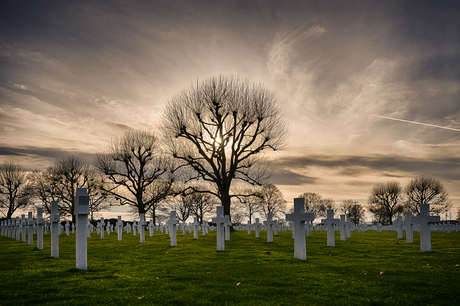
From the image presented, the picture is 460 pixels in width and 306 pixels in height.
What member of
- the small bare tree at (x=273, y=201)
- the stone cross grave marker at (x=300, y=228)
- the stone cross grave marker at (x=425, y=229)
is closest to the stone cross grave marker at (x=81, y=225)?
the stone cross grave marker at (x=300, y=228)

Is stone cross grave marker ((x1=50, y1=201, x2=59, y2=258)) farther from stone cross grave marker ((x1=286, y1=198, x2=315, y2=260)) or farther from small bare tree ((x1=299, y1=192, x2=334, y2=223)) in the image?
small bare tree ((x1=299, y1=192, x2=334, y2=223))

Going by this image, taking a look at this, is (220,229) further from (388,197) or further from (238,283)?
(388,197)

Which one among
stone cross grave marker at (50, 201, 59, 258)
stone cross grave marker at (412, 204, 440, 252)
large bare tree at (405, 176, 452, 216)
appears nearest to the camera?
stone cross grave marker at (50, 201, 59, 258)

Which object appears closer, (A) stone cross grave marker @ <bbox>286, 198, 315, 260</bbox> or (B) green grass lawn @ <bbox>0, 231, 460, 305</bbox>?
(B) green grass lawn @ <bbox>0, 231, 460, 305</bbox>

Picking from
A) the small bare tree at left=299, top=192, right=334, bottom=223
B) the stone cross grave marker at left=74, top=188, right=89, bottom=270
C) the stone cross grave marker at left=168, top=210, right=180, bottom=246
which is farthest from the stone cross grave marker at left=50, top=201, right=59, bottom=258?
the small bare tree at left=299, top=192, right=334, bottom=223

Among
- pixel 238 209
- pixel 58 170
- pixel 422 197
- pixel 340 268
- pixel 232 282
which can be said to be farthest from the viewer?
pixel 238 209

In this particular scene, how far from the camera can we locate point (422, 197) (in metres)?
57.2

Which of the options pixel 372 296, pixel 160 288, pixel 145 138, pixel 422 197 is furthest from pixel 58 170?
pixel 422 197

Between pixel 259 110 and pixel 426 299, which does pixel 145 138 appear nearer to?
pixel 259 110

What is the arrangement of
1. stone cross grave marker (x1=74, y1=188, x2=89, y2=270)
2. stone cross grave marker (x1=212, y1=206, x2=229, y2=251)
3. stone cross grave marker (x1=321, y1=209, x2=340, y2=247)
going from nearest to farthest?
stone cross grave marker (x1=74, y1=188, x2=89, y2=270) < stone cross grave marker (x1=212, y1=206, x2=229, y2=251) < stone cross grave marker (x1=321, y1=209, x2=340, y2=247)

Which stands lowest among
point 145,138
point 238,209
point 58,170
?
point 238,209

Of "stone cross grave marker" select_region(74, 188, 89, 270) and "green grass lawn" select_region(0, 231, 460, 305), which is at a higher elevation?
"stone cross grave marker" select_region(74, 188, 89, 270)

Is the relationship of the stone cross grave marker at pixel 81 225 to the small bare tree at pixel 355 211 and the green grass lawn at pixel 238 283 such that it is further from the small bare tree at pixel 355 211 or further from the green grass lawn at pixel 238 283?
the small bare tree at pixel 355 211

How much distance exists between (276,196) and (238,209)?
8379mm
